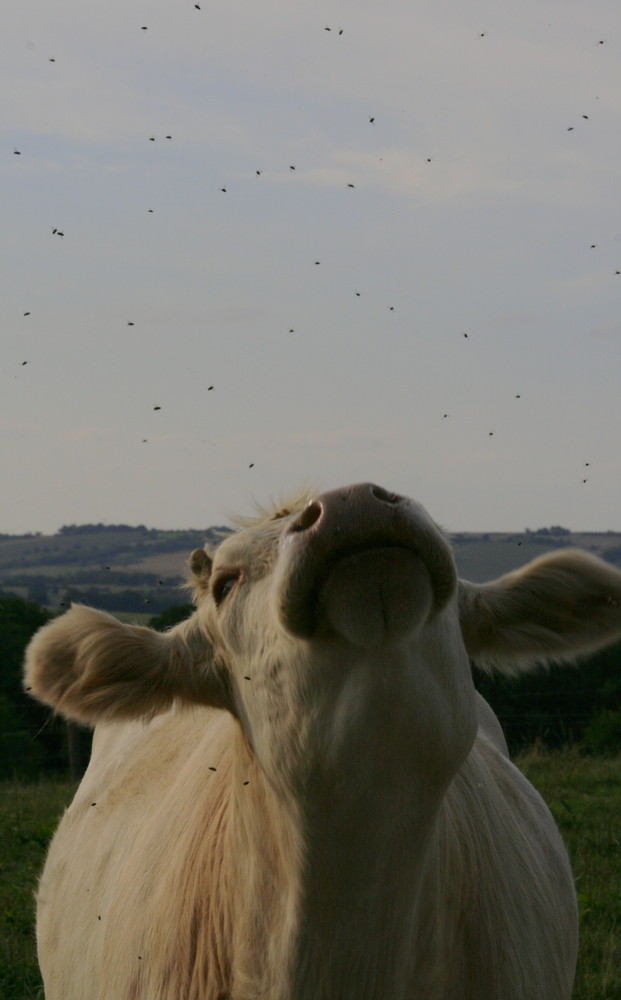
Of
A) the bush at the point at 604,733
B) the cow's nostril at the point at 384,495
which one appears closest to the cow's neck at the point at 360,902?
the cow's nostril at the point at 384,495

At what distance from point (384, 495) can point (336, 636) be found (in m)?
0.39

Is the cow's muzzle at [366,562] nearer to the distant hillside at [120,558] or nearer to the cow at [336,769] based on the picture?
the cow at [336,769]

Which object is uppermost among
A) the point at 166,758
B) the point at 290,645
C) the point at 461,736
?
the point at 290,645

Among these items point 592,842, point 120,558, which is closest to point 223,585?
point 592,842

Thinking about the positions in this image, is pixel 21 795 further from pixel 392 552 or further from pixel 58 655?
pixel 392 552

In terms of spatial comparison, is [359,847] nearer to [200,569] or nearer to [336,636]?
[336,636]

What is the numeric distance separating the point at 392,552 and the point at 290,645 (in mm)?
458

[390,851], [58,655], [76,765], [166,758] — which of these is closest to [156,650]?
[58,655]

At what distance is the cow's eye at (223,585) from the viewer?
3920mm

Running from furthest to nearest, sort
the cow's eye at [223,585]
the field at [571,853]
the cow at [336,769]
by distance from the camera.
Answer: the field at [571,853]
the cow's eye at [223,585]
the cow at [336,769]

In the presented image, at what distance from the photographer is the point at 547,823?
17.6 feet

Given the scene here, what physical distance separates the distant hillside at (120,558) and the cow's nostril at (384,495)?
4.45ft

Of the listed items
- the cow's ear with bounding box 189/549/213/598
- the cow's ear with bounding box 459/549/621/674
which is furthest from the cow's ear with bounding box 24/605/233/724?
the cow's ear with bounding box 459/549/621/674

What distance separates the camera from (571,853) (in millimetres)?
9367
